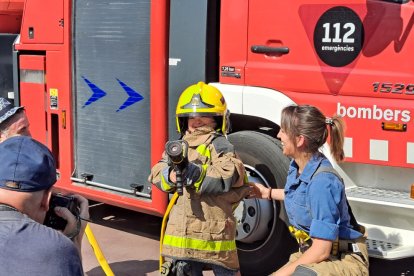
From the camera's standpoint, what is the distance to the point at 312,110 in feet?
10.9

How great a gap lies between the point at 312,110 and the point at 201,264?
123 centimetres

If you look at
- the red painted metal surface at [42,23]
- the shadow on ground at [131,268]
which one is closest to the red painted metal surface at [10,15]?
the red painted metal surface at [42,23]

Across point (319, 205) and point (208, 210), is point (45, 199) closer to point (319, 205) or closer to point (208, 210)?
point (319, 205)

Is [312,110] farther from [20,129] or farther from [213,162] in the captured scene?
[20,129]

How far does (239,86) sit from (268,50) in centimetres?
35

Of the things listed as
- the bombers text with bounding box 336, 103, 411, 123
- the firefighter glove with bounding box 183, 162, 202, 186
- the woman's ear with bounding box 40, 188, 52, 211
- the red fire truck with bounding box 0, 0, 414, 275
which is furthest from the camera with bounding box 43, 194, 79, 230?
the bombers text with bounding box 336, 103, 411, 123

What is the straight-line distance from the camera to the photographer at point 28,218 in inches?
75.7

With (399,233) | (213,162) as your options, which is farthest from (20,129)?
(399,233)

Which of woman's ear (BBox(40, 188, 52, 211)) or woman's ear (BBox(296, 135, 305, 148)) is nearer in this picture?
woman's ear (BBox(40, 188, 52, 211))

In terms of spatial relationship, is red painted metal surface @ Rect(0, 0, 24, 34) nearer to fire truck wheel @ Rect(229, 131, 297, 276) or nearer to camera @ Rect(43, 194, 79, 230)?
fire truck wheel @ Rect(229, 131, 297, 276)

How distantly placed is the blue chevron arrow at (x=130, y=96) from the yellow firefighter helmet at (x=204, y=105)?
5.45 feet

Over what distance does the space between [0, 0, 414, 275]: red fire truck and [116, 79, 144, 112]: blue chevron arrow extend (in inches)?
0.5

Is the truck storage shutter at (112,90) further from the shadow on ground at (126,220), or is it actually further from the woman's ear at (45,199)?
the woman's ear at (45,199)

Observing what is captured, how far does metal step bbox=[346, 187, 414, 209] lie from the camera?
4.39 m
